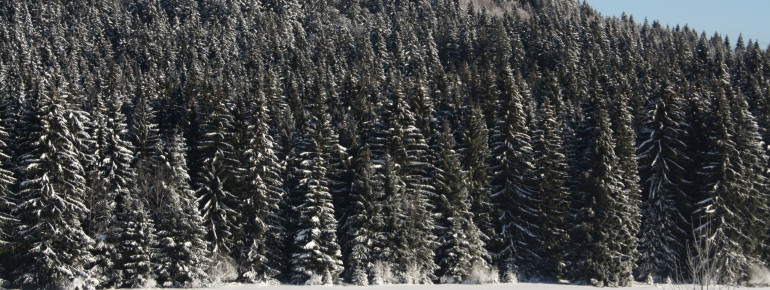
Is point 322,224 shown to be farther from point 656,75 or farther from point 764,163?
point 656,75

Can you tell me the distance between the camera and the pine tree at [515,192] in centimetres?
4909

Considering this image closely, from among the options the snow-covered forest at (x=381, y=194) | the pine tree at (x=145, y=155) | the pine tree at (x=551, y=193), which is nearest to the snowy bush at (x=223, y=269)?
the snow-covered forest at (x=381, y=194)

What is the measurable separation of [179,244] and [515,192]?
2635cm

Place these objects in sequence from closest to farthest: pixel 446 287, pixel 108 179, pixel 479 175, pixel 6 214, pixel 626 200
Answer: pixel 6 214 → pixel 446 287 → pixel 108 179 → pixel 626 200 → pixel 479 175

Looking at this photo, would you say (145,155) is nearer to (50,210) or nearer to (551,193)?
(50,210)

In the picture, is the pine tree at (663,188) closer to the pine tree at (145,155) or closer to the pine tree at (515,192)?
the pine tree at (515,192)

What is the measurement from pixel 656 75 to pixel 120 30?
119 m

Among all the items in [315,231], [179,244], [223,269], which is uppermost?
[315,231]

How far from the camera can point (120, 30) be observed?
479 feet

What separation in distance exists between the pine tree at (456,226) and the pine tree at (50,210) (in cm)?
2525

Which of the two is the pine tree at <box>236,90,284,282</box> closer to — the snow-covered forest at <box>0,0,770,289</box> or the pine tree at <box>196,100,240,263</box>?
the snow-covered forest at <box>0,0,770,289</box>

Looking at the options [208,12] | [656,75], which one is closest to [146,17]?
[208,12]

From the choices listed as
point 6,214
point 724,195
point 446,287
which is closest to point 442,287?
point 446,287

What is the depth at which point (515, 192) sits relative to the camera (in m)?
49.9
